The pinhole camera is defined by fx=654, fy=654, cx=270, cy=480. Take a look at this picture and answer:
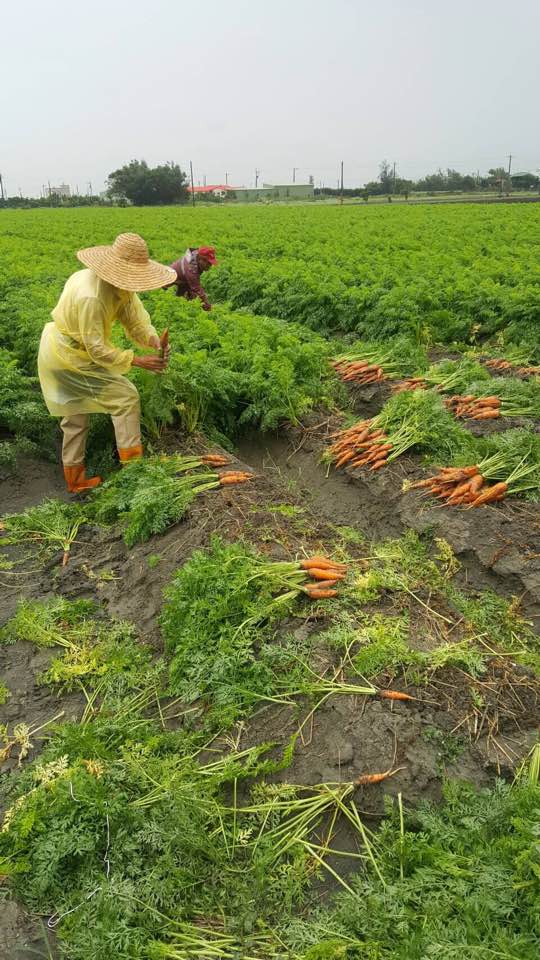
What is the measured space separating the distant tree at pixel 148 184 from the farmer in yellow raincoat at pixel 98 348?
73967 millimetres

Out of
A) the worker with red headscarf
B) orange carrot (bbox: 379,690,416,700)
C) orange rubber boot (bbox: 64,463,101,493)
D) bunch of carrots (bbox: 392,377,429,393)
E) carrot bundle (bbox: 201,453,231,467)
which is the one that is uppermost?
the worker with red headscarf

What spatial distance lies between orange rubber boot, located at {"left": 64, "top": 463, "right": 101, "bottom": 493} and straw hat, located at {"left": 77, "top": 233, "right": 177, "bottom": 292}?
1.89m

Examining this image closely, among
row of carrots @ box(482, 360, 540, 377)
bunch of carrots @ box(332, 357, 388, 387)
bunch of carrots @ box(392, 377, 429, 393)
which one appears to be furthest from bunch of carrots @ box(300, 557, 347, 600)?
row of carrots @ box(482, 360, 540, 377)

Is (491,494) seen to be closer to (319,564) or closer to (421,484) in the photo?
(421,484)

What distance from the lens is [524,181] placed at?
2785 inches

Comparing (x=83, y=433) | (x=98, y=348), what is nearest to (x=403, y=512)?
(x=98, y=348)

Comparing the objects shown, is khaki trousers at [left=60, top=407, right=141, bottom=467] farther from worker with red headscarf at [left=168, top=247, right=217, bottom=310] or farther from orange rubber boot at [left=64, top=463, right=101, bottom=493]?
worker with red headscarf at [left=168, top=247, right=217, bottom=310]

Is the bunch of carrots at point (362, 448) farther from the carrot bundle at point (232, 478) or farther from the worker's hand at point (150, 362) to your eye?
the worker's hand at point (150, 362)

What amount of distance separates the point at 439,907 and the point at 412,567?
2.67m

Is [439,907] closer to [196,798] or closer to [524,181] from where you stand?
[196,798]

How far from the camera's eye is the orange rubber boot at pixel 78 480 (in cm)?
650

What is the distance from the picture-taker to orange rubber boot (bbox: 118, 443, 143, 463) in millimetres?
6340

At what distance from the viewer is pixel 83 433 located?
643 cm

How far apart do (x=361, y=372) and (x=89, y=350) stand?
158 inches
